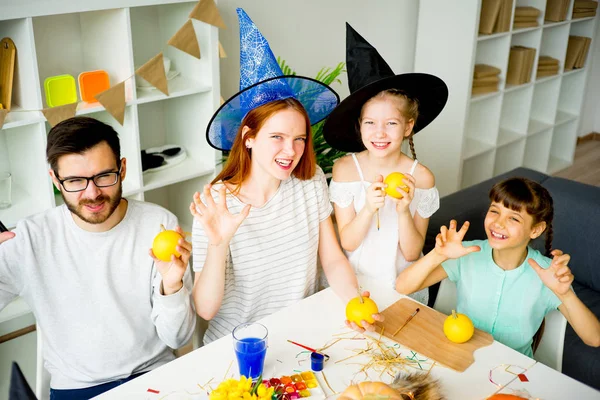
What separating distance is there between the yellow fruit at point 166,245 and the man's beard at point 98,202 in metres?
0.24

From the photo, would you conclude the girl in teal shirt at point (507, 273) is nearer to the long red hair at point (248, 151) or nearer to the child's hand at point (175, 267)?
the long red hair at point (248, 151)

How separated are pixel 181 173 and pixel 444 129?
207 cm

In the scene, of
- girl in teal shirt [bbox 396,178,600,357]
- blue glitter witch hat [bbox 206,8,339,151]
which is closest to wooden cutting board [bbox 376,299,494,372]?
girl in teal shirt [bbox 396,178,600,357]

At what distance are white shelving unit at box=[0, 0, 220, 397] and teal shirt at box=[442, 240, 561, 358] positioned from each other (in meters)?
1.50

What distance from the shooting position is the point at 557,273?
1812mm

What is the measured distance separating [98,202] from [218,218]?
367mm

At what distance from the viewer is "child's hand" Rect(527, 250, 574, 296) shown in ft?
5.89

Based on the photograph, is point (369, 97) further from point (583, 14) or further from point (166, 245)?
point (583, 14)

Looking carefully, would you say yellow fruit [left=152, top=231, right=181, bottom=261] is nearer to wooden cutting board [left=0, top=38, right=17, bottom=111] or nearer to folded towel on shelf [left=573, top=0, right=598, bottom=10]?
wooden cutting board [left=0, top=38, right=17, bottom=111]

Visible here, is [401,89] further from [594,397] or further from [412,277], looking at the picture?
[594,397]

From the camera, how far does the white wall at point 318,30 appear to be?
338 centimetres

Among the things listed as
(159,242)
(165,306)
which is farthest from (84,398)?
(159,242)

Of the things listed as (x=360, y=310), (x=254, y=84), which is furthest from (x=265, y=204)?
A: (x=360, y=310)

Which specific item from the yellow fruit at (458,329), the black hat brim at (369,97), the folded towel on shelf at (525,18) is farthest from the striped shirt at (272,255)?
the folded towel on shelf at (525,18)
